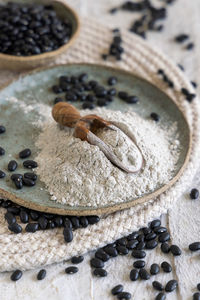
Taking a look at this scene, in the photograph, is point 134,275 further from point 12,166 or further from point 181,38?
point 181,38

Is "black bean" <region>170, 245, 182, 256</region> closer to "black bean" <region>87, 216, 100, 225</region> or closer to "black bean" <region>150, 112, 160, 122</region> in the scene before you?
"black bean" <region>87, 216, 100, 225</region>

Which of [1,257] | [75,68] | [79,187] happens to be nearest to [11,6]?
[75,68]

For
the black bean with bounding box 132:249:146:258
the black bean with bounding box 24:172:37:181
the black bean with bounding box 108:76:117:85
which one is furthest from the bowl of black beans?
the black bean with bounding box 132:249:146:258

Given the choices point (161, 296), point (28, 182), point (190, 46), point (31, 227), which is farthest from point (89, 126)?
point (190, 46)

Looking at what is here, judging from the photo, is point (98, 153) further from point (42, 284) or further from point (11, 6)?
point (11, 6)

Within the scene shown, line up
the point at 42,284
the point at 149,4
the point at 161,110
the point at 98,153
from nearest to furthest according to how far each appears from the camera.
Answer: the point at 42,284 < the point at 98,153 < the point at 161,110 < the point at 149,4

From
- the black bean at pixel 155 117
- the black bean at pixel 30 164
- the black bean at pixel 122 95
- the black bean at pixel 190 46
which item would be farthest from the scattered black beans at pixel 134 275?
the black bean at pixel 190 46
